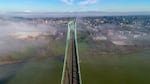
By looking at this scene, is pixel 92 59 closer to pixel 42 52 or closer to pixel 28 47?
pixel 42 52

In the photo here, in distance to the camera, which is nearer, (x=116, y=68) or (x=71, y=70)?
(x=71, y=70)

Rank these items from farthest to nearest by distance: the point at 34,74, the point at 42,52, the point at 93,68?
the point at 42,52
the point at 93,68
the point at 34,74

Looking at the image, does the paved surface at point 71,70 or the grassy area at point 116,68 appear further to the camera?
the paved surface at point 71,70

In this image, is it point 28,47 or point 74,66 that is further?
point 28,47

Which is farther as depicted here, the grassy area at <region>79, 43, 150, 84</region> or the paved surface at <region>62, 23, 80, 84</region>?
the paved surface at <region>62, 23, 80, 84</region>

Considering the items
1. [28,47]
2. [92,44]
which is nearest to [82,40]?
[92,44]

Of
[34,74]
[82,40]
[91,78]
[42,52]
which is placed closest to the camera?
[91,78]
